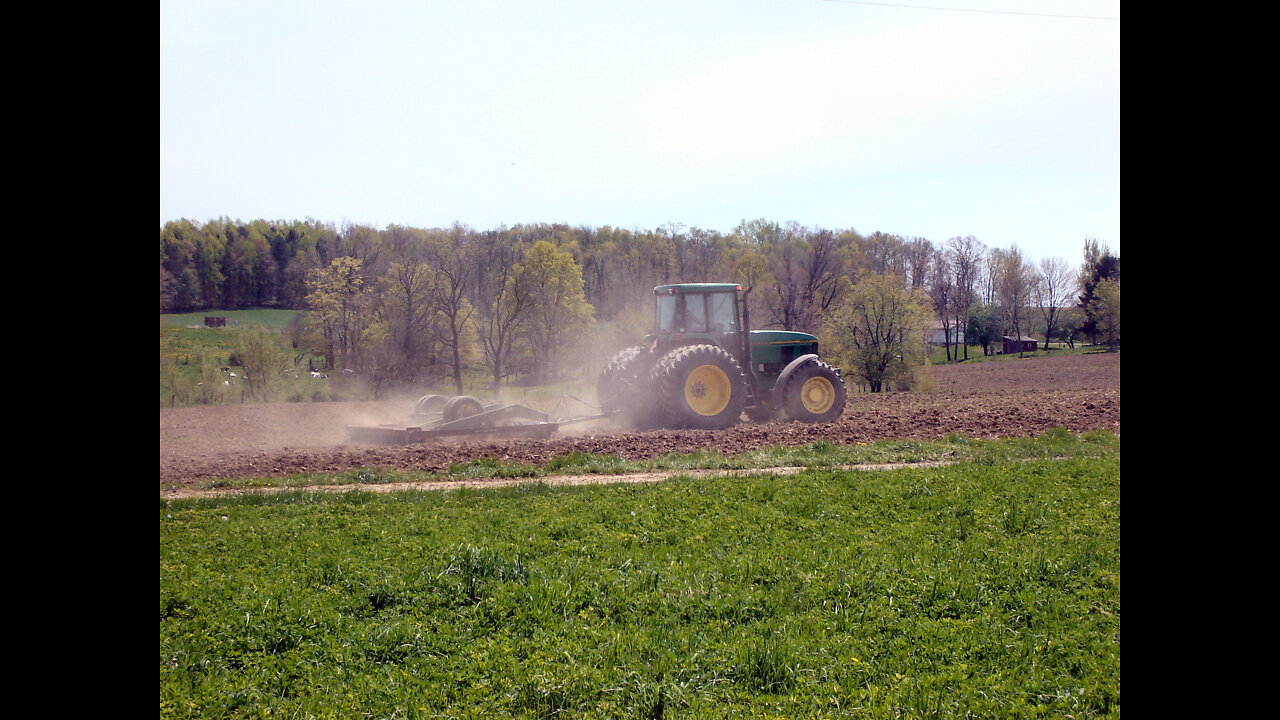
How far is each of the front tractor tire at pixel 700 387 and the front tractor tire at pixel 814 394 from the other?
1.32 metres

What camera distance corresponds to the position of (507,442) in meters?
15.2

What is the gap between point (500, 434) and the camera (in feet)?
51.8

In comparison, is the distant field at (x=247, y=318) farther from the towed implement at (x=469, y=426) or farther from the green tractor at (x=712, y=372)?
the green tractor at (x=712, y=372)

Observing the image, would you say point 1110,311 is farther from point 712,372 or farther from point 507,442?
point 507,442

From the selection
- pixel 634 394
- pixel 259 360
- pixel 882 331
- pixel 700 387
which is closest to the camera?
pixel 700 387

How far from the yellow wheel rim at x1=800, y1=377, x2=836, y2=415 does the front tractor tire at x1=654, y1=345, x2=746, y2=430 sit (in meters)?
1.70

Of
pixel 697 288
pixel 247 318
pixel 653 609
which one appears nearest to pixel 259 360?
pixel 247 318

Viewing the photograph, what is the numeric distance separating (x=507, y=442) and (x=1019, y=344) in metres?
64.9

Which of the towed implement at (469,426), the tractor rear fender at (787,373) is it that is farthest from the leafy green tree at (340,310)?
the tractor rear fender at (787,373)
